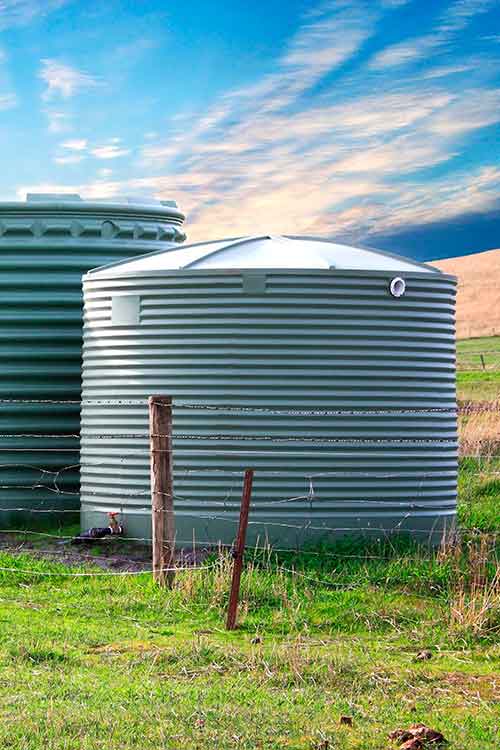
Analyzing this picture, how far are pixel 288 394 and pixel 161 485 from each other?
1.68m

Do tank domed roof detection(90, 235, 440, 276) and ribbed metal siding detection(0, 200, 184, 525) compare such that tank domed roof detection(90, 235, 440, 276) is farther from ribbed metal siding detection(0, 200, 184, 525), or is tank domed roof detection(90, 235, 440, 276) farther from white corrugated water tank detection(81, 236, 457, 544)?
ribbed metal siding detection(0, 200, 184, 525)

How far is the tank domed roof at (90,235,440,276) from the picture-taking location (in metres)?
11.5

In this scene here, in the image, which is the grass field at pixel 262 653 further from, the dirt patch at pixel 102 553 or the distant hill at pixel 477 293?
the distant hill at pixel 477 293

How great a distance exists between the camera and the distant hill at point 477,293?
5484 centimetres

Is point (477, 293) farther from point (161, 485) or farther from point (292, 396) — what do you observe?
point (161, 485)

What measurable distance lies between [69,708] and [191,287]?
5500 millimetres

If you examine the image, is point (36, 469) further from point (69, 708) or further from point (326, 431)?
point (69, 708)

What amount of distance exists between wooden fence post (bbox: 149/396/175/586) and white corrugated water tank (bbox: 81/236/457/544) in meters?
0.88

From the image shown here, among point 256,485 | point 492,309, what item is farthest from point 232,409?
point 492,309

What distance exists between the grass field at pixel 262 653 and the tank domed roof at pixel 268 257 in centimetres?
244

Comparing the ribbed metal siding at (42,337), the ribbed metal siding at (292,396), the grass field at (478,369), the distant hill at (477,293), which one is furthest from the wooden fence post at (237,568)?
the distant hill at (477,293)

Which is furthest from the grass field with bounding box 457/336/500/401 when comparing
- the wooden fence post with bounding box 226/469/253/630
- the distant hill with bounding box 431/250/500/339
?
the wooden fence post with bounding box 226/469/253/630

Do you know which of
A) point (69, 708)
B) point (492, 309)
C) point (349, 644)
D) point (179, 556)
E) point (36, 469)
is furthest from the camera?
point (492, 309)

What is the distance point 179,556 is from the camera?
35.1 ft
